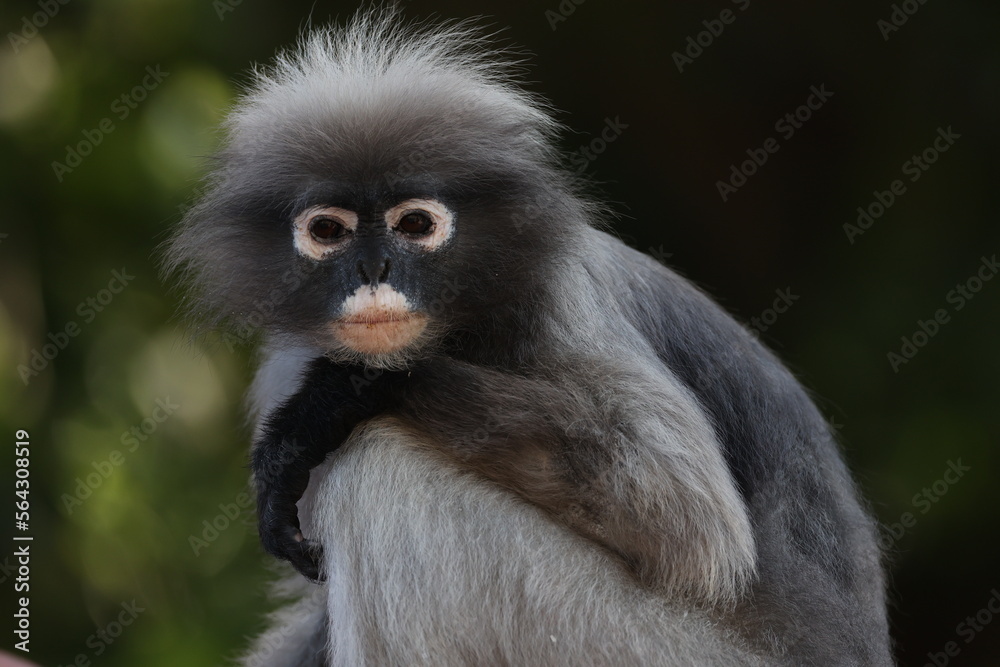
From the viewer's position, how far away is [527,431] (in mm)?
3221

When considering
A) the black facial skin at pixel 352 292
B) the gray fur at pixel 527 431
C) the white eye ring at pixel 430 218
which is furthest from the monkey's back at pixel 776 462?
the white eye ring at pixel 430 218

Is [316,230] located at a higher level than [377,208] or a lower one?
lower

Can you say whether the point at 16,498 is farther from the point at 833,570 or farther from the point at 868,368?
the point at 868,368

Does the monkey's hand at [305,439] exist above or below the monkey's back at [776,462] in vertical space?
below

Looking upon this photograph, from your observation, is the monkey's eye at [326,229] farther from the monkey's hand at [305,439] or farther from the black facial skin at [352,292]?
the monkey's hand at [305,439]

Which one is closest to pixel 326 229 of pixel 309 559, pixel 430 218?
pixel 430 218

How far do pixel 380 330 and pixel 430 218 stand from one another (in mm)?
398

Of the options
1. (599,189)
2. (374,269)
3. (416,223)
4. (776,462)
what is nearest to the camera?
(374,269)

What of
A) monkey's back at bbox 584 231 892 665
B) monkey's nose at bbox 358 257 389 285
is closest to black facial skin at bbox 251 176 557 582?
monkey's nose at bbox 358 257 389 285

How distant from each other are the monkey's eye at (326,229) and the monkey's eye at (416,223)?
0.18 metres

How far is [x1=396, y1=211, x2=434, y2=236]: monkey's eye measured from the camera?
3289 mm

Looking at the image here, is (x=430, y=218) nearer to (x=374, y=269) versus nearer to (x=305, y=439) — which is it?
(x=374, y=269)

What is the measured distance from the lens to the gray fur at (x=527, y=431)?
122 inches

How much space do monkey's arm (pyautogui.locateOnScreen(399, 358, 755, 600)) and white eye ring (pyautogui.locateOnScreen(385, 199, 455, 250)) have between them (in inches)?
15.4
